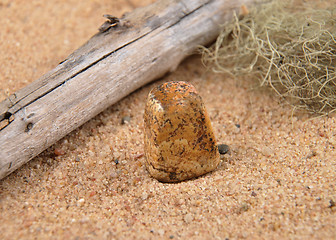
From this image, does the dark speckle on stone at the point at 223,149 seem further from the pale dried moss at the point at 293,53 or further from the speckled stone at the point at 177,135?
the pale dried moss at the point at 293,53

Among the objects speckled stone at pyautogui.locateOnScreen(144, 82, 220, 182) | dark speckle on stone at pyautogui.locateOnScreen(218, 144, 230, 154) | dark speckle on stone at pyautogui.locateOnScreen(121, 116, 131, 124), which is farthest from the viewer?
dark speckle on stone at pyautogui.locateOnScreen(121, 116, 131, 124)

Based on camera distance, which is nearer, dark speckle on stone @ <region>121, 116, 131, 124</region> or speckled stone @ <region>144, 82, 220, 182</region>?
speckled stone @ <region>144, 82, 220, 182</region>

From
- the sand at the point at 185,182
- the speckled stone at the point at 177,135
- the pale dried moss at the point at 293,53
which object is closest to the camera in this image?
the sand at the point at 185,182

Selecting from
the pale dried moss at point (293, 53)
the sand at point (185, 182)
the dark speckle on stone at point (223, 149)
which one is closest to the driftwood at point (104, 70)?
the sand at point (185, 182)

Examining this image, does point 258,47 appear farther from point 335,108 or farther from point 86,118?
point 86,118

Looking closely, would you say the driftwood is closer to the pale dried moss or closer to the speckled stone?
the pale dried moss

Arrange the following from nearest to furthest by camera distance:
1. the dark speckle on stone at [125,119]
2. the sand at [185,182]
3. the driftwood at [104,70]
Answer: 1. the sand at [185,182]
2. the driftwood at [104,70]
3. the dark speckle on stone at [125,119]

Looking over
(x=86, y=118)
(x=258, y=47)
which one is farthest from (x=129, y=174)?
(x=258, y=47)

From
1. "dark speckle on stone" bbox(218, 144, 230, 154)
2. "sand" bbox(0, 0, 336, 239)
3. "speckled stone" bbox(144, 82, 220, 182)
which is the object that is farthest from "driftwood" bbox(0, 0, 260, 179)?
"dark speckle on stone" bbox(218, 144, 230, 154)
